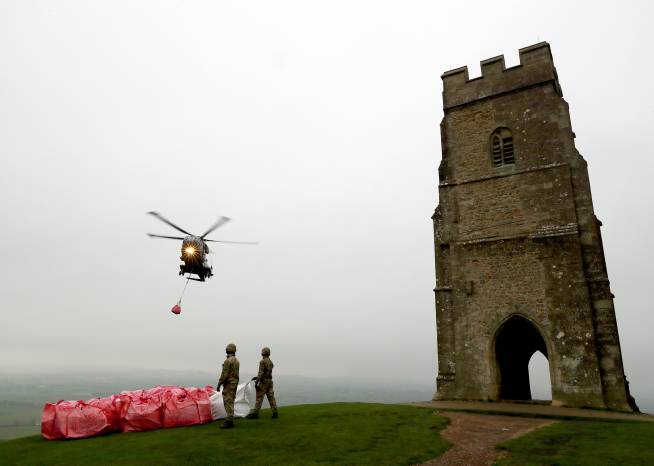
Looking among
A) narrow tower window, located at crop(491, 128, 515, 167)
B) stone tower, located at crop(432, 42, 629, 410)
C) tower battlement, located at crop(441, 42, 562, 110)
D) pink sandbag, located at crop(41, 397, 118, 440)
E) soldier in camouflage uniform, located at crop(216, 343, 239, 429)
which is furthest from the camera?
narrow tower window, located at crop(491, 128, 515, 167)

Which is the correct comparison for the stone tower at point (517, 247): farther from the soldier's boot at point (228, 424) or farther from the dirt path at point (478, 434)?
the soldier's boot at point (228, 424)

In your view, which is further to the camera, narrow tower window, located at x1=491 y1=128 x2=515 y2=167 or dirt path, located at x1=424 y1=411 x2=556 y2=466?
narrow tower window, located at x1=491 y1=128 x2=515 y2=167

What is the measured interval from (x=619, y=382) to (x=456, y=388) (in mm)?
5722

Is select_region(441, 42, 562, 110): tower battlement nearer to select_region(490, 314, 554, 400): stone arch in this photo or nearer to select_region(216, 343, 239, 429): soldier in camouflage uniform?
select_region(490, 314, 554, 400): stone arch

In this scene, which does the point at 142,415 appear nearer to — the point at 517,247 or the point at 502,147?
the point at 517,247

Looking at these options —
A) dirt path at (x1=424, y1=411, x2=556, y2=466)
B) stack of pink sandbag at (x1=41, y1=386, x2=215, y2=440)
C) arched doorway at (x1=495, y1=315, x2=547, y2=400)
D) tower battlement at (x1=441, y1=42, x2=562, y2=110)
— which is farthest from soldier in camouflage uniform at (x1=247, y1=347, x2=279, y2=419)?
tower battlement at (x1=441, y1=42, x2=562, y2=110)

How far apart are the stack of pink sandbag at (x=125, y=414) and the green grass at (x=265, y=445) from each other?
0.42 metres

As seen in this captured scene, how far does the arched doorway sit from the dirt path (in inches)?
246

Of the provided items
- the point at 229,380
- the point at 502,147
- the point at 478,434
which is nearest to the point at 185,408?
the point at 229,380

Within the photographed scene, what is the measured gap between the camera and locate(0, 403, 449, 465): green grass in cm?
775

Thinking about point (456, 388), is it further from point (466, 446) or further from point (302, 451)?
point (302, 451)

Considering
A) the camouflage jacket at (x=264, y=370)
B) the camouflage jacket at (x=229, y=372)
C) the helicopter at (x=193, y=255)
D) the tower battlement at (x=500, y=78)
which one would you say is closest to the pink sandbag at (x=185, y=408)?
the camouflage jacket at (x=229, y=372)

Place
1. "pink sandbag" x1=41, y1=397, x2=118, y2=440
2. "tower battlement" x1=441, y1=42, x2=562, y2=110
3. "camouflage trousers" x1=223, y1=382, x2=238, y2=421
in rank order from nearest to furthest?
"pink sandbag" x1=41, y1=397, x2=118, y2=440, "camouflage trousers" x1=223, y1=382, x2=238, y2=421, "tower battlement" x1=441, y1=42, x2=562, y2=110

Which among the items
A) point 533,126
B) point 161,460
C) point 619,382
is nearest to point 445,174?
point 533,126
